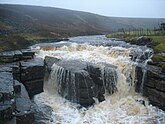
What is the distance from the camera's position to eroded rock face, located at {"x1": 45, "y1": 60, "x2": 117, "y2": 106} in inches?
830

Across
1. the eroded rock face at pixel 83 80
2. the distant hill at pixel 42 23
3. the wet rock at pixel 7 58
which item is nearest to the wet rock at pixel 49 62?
the eroded rock face at pixel 83 80

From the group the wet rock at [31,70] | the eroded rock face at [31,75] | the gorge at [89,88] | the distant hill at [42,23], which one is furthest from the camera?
the distant hill at [42,23]

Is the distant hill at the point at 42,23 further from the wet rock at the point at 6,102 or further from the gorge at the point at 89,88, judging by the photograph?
the wet rock at the point at 6,102

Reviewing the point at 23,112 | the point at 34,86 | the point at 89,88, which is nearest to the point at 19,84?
the point at 23,112

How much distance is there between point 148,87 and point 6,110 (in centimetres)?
1476

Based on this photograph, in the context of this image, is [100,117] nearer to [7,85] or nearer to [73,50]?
[7,85]

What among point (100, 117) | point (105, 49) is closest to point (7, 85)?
point (100, 117)

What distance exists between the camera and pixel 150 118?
18.8 m

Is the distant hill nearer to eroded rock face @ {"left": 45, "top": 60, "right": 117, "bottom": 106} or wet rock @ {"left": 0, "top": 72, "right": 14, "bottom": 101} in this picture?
eroded rock face @ {"left": 45, "top": 60, "right": 117, "bottom": 106}

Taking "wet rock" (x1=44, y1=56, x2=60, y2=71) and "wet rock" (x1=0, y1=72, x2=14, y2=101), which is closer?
"wet rock" (x1=0, y1=72, x2=14, y2=101)

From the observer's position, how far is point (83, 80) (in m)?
21.0

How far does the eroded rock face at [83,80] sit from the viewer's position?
21.1 m

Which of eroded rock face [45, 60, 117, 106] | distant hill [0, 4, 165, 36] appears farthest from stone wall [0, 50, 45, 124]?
distant hill [0, 4, 165, 36]

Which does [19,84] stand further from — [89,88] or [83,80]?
[89,88]
